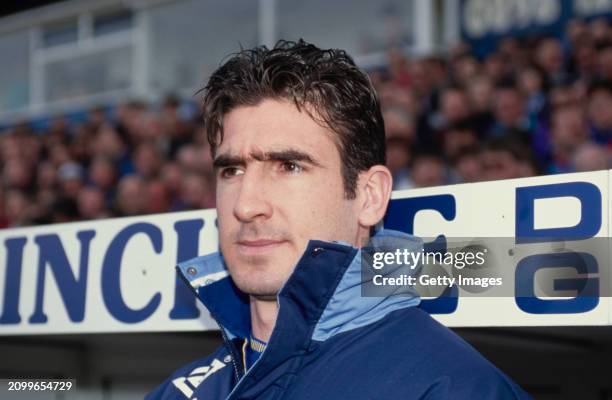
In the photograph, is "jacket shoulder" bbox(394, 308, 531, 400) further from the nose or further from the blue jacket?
the nose

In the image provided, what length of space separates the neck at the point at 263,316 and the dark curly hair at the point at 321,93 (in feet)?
0.82

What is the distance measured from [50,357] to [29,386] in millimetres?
270

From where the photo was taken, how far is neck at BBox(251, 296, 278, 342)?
167 centimetres

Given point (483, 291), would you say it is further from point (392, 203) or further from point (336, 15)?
point (336, 15)

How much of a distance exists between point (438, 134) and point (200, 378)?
3402 millimetres

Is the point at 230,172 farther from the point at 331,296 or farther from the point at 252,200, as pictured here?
the point at 331,296

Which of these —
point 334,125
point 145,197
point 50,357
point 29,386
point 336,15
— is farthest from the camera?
point 336,15

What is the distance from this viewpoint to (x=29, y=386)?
6.98 feet

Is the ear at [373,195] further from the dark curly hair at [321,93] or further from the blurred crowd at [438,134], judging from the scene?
the blurred crowd at [438,134]

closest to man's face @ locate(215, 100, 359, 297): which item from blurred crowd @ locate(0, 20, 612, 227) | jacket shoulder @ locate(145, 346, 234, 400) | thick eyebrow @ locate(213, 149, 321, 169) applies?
thick eyebrow @ locate(213, 149, 321, 169)

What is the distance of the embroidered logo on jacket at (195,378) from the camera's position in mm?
1752

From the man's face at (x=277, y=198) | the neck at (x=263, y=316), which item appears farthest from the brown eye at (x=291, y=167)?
the neck at (x=263, y=316)

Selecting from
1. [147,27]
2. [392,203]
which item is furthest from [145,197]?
[392,203]

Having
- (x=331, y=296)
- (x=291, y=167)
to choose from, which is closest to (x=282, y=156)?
(x=291, y=167)
